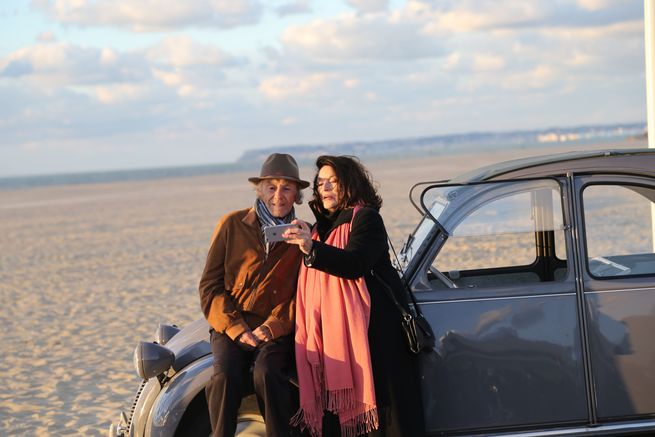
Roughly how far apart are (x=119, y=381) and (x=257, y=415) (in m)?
4.39

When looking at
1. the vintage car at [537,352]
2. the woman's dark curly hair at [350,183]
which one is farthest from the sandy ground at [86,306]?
the woman's dark curly hair at [350,183]

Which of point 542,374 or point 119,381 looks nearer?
point 542,374

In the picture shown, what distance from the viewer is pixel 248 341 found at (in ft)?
16.1

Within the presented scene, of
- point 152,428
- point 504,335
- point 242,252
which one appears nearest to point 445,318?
point 504,335

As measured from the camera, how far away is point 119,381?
8992 millimetres

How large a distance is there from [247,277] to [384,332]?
Result: 857mm

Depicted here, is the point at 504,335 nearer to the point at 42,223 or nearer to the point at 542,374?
the point at 542,374

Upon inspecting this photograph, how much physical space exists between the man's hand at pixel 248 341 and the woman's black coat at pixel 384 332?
0.58 m

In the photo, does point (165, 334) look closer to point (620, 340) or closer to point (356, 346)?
point (356, 346)

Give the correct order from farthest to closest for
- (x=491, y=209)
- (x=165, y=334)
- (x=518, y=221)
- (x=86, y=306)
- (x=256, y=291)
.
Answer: (x=86, y=306) < (x=165, y=334) < (x=518, y=221) < (x=491, y=209) < (x=256, y=291)

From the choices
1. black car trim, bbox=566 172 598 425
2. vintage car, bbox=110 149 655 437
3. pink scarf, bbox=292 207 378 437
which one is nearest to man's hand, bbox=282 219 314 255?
pink scarf, bbox=292 207 378 437

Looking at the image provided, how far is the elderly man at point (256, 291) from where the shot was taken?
4.78 metres

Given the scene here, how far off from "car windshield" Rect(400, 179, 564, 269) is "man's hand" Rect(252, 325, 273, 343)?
0.94 metres

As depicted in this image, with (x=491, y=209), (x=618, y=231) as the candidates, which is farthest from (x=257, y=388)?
(x=618, y=231)
